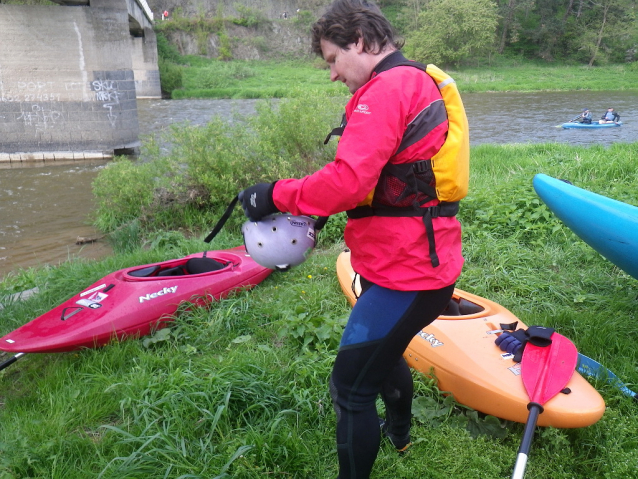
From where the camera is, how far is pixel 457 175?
1.62 metres

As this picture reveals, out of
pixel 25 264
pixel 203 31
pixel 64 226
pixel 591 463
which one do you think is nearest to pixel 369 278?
pixel 591 463

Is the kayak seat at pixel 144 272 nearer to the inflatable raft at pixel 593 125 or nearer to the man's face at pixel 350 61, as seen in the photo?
the man's face at pixel 350 61

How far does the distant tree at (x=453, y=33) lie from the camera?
106 ft

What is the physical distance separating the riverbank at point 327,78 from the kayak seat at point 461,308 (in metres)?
20.7

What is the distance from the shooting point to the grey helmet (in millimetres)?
2008

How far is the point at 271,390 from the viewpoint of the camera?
8.22 feet

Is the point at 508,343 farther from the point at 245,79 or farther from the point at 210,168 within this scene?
the point at 245,79

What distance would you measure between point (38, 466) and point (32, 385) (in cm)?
83

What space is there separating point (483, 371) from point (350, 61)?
158 cm

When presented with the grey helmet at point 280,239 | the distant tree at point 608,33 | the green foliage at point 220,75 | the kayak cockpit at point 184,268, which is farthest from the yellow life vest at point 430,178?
the distant tree at point 608,33

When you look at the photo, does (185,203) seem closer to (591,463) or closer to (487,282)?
(487,282)

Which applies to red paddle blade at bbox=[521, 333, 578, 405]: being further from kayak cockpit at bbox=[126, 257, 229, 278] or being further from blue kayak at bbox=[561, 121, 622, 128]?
blue kayak at bbox=[561, 121, 622, 128]

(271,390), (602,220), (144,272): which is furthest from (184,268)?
(602,220)

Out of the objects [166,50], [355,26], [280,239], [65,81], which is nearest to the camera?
[355,26]
